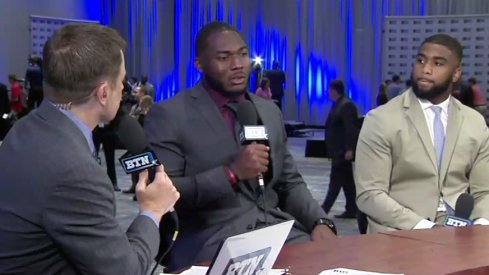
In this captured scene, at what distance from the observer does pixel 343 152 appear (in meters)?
7.30

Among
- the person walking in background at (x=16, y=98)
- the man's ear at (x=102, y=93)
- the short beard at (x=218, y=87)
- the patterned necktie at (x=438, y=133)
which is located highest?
the man's ear at (x=102, y=93)

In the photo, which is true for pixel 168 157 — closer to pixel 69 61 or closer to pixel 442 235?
pixel 442 235

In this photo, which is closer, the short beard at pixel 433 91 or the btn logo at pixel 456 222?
the btn logo at pixel 456 222

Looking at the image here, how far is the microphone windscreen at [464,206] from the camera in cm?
311

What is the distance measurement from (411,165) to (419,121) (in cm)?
21

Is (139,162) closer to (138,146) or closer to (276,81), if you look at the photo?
(138,146)

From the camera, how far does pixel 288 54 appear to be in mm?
20047

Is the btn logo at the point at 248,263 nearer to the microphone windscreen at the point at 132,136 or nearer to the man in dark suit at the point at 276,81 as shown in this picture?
the microphone windscreen at the point at 132,136

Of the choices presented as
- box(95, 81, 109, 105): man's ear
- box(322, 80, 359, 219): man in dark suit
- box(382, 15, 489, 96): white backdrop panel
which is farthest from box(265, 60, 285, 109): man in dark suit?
box(95, 81, 109, 105): man's ear

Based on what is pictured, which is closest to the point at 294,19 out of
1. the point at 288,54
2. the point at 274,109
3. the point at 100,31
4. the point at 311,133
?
the point at 288,54

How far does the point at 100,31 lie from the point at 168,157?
4.19ft

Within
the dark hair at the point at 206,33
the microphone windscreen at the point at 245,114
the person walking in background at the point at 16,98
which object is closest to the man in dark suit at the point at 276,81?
the person walking in background at the point at 16,98

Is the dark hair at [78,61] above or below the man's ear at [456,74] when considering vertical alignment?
above

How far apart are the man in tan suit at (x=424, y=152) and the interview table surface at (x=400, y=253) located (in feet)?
2.04
